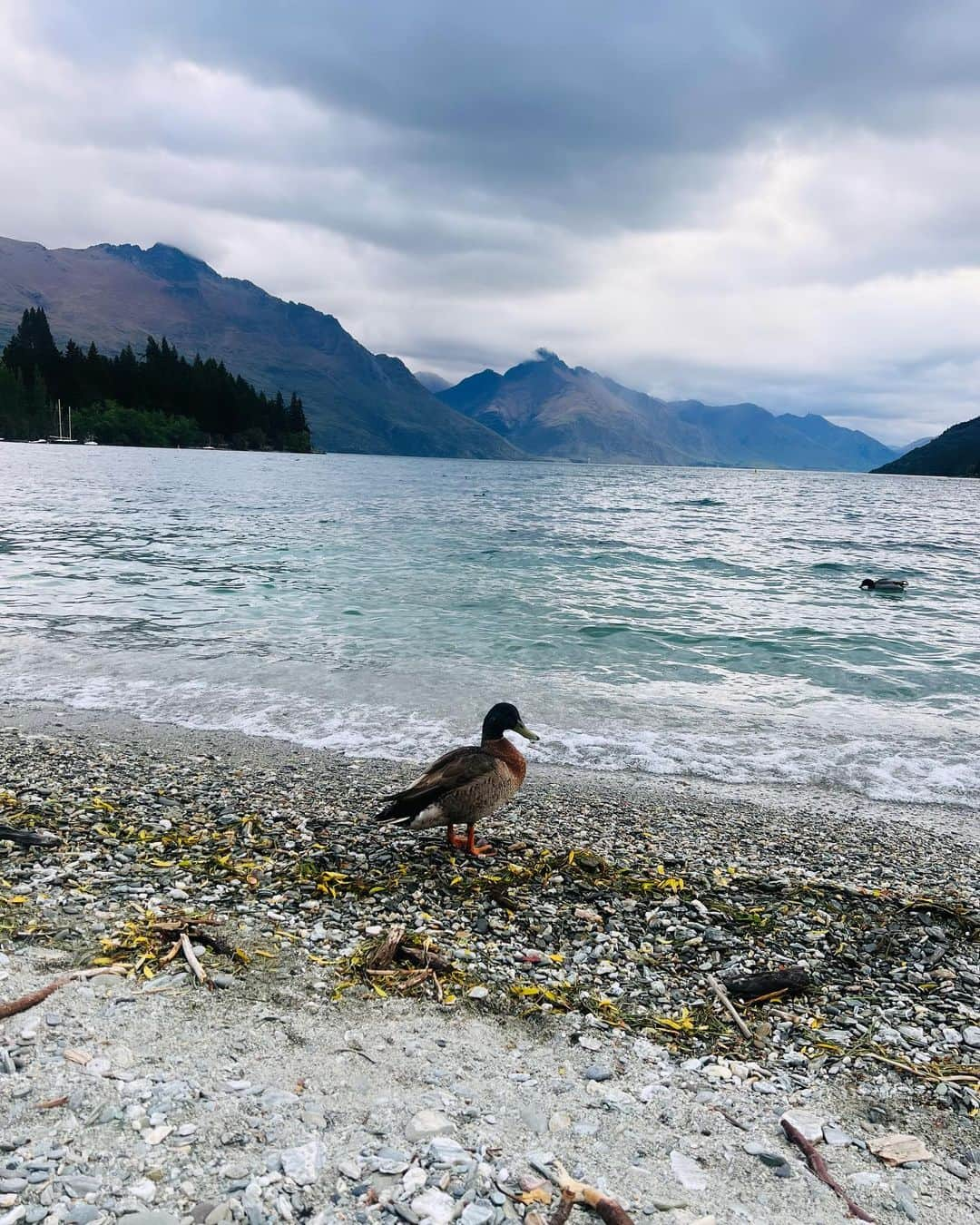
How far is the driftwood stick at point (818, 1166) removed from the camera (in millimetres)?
3754

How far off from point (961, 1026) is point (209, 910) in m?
5.86

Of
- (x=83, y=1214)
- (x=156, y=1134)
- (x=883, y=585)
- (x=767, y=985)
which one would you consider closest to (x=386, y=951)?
(x=156, y=1134)

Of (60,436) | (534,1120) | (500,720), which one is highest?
(60,436)

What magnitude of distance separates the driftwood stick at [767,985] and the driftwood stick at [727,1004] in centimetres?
9

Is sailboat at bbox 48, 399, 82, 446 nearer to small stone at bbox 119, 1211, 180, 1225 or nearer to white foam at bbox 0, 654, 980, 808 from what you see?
white foam at bbox 0, 654, 980, 808

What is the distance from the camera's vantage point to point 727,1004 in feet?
18.2

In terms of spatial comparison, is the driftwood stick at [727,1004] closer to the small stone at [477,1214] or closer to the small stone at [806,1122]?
the small stone at [806,1122]

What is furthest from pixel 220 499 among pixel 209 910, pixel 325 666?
pixel 209 910

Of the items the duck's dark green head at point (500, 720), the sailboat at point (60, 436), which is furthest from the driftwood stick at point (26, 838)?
the sailboat at point (60, 436)

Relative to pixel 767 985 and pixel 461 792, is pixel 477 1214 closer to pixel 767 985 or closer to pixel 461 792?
pixel 767 985

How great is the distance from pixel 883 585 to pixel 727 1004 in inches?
1268

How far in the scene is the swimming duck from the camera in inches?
1313

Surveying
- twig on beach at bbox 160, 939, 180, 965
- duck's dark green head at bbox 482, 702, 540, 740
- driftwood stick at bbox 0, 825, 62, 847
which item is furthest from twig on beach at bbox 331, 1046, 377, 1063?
driftwood stick at bbox 0, 825, 62, 847

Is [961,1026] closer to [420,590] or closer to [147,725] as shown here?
[147,725]
